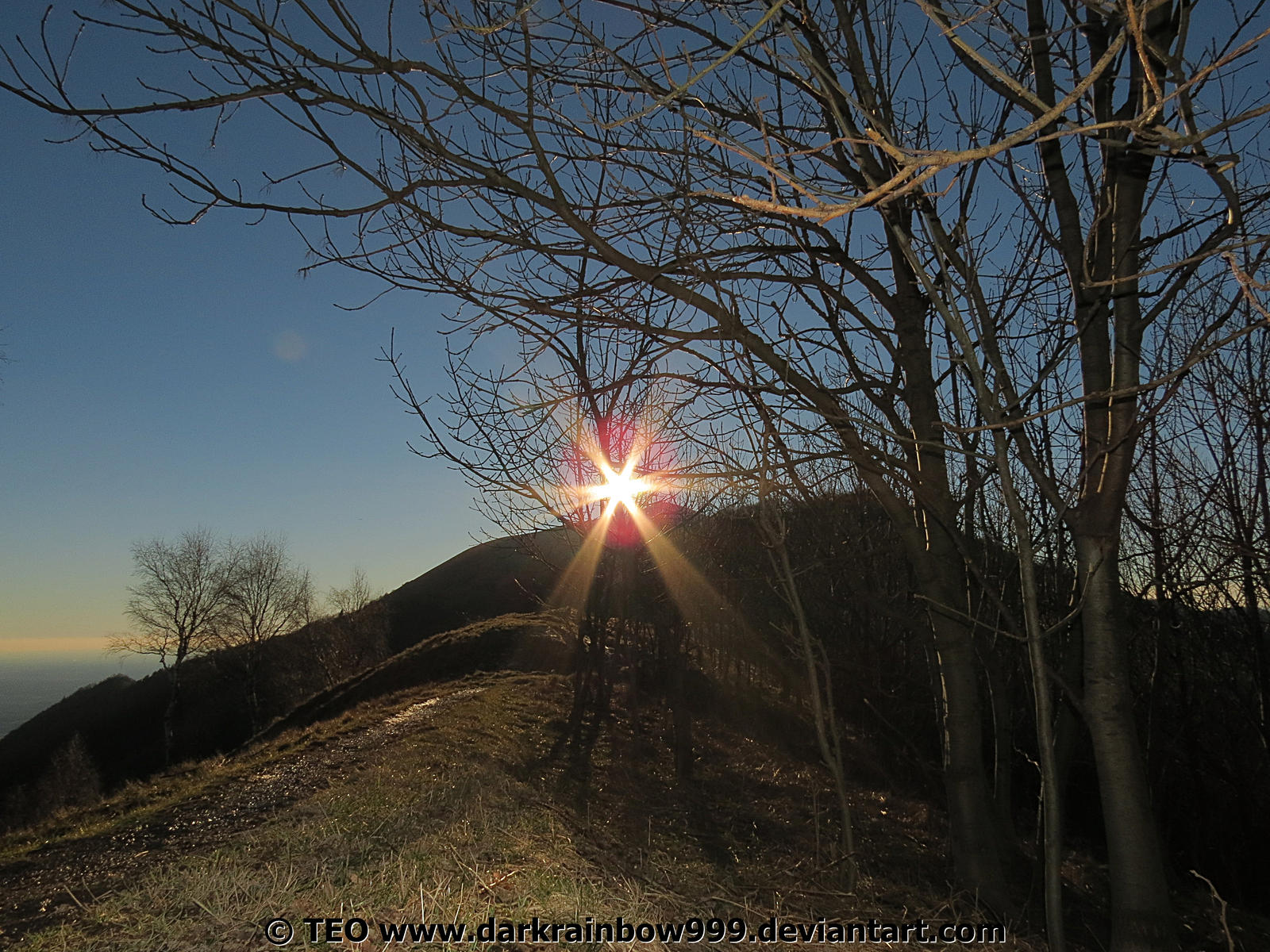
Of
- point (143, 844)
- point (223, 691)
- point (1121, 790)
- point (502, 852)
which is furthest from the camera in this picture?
point (223, 691)

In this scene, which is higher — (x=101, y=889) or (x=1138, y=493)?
(x=1138, y=493)

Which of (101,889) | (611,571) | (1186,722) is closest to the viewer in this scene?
(101,889)

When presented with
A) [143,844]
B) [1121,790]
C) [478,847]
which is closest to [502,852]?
[478,847]

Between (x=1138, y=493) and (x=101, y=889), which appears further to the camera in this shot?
(x=1138, y=493)

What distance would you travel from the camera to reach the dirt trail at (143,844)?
12.4 ft

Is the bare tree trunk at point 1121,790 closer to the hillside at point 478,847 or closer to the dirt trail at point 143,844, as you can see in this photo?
the hillside at point 478,847

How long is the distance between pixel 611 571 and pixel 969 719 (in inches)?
312

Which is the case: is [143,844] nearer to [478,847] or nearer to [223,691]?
[478,847]

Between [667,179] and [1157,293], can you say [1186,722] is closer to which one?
[1157,293]

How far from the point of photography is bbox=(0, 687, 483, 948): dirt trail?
3.77 metres

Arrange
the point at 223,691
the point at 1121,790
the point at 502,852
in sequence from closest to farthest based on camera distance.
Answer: the point at 1121,790, the point at 502,852, the point at 223,691

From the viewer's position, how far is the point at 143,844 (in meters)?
5.12

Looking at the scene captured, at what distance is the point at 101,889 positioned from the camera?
12.7 ft

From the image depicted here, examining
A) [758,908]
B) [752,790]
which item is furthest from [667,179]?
[752,790]
